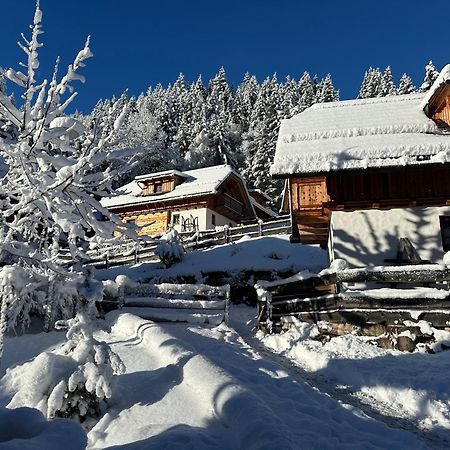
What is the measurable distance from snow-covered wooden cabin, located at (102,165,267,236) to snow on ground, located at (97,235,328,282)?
34.6ft

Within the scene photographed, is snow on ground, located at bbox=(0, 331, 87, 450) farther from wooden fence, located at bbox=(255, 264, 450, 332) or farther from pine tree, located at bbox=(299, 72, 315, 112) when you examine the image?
pine tree, located at bbox=(299, 72, 315, 112)

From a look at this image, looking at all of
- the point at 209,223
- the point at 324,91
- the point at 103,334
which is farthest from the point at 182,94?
the point at 103,334

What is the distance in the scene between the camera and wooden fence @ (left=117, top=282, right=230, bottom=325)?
42.0 feet

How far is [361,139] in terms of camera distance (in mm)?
14875

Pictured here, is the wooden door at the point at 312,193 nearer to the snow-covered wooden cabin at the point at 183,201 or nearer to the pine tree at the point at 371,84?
the snow-covered wooden cabin at the point at 183,201

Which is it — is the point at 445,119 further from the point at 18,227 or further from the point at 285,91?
the point at 285,91

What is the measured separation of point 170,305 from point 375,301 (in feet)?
20.7

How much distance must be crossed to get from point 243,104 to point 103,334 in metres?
70.3

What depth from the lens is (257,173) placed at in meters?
50.5

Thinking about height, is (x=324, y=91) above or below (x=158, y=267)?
above

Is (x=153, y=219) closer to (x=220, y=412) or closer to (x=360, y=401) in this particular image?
(x=360, y=401)

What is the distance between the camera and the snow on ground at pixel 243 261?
20.8m

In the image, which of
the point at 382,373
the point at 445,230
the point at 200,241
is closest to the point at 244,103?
the point at 200,241

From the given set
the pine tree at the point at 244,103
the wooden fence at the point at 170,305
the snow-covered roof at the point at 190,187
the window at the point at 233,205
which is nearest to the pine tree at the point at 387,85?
the pine tree at the point at 244,103
